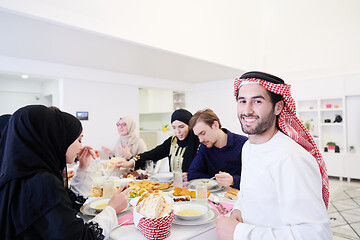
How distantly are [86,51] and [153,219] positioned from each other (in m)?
3.36

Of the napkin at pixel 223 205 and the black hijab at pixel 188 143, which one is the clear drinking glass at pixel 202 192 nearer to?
the napkin at pixel 223 205

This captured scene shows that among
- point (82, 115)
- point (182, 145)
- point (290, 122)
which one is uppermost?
point (82, 115)

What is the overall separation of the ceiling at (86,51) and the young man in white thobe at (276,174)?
256cm

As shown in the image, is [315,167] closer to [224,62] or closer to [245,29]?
[224,62]

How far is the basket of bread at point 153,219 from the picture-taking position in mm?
1052

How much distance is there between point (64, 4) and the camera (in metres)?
2.68

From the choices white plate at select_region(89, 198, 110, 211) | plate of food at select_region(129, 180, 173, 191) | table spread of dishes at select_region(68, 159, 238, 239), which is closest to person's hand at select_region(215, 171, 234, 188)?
table spread of dishes at select_region(68, 159, 238, 239)

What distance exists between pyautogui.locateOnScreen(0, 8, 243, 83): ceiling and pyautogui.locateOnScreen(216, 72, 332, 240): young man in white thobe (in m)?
2.56

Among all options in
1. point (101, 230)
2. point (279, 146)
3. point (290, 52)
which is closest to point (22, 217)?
point (101, 230)

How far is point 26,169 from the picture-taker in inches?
37.0

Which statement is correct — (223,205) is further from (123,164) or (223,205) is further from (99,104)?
(99,104)

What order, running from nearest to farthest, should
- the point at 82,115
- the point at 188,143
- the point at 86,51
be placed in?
the point at 188,143 < the point at 86,51 < the point at 82,115

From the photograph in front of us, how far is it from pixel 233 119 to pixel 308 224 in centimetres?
A: 566

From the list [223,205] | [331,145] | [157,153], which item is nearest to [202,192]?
[223,205]
